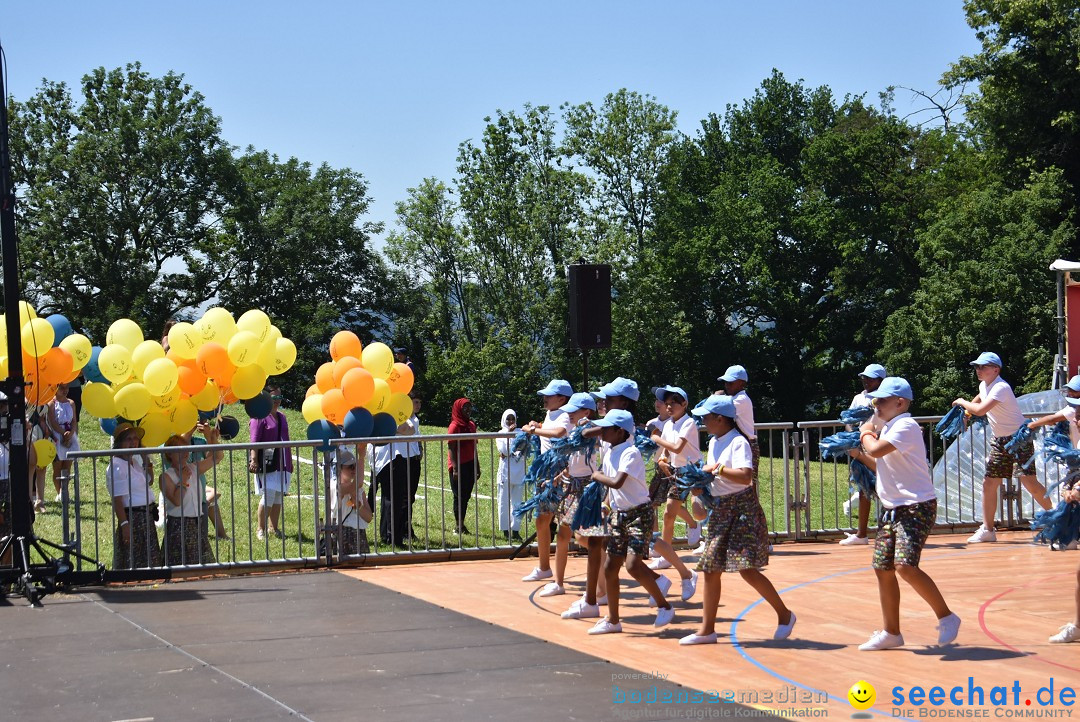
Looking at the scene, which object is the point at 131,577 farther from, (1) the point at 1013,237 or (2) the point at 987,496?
(1) the point at 1013,237

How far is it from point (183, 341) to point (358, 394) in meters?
1.81

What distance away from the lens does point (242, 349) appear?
487 inches

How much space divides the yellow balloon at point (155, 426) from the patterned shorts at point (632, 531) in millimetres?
5290

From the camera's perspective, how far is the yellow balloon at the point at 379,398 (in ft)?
42.4

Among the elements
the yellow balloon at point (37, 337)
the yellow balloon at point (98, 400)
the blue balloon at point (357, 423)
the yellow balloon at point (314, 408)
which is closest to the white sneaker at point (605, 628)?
the blue balloon at point (357, 423)

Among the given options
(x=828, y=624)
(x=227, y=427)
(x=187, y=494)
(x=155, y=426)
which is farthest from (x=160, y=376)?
(x=828, y=624)

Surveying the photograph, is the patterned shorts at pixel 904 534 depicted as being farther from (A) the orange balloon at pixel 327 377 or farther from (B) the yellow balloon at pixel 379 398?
(A) the orange balloon at pixel 327 377

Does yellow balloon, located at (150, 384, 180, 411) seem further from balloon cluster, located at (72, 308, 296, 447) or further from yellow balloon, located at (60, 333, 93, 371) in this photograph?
yellow balloon, located at (60, 333, 93, 371)

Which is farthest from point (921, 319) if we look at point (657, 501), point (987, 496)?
point (657, 501)

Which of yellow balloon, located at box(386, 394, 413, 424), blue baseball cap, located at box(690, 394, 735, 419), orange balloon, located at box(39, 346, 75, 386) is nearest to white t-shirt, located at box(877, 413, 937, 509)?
blue baseball cap, located at box(690, 394, 735, 419)

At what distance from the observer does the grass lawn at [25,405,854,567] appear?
12664mm

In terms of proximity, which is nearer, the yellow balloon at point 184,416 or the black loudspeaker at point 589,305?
the yellow balloon at point 184,416

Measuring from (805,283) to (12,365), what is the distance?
43998mm

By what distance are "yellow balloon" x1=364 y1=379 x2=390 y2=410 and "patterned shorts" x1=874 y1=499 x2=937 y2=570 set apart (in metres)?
6.38
